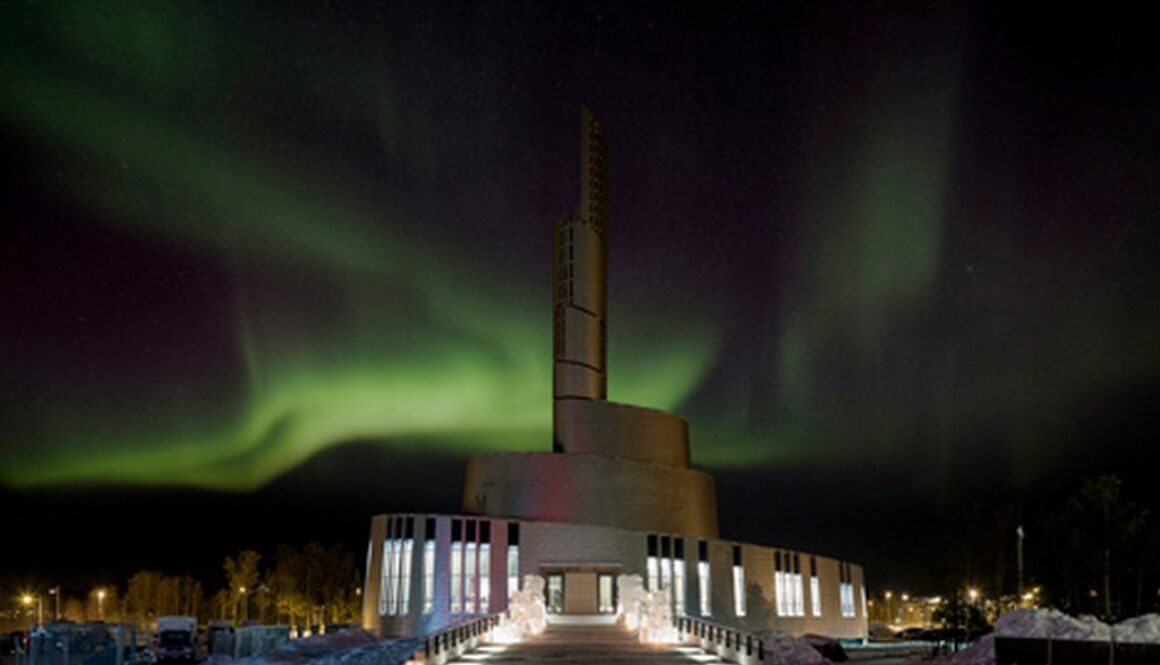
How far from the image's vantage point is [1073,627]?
80.2 ft

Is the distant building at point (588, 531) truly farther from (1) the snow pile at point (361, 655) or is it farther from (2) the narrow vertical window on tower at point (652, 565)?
(1) the snow pile at point (361, 655)

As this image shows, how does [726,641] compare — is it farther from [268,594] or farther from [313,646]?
[268,594]

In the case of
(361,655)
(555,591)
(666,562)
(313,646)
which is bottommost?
(555,591)

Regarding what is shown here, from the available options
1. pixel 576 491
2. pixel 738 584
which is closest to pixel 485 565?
pixel 576 491

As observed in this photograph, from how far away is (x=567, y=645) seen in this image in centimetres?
3606

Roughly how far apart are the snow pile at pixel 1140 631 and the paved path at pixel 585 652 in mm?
10230

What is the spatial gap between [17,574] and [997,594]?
361 feet

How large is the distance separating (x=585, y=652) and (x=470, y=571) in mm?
43120

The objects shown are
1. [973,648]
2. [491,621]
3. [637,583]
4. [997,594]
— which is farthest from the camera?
[997,594]

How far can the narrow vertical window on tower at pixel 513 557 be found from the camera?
75.8 metres

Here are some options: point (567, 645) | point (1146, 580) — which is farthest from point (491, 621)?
point (1146, 580)

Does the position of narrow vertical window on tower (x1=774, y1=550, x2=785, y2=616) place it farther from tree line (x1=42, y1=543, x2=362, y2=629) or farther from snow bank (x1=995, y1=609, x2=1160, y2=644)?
snow bank (x1=995, y1=609, x2=1160, y2=644)

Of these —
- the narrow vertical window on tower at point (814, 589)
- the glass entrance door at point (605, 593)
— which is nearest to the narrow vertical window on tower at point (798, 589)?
the narrow vertical window on tower at point (814, 589)

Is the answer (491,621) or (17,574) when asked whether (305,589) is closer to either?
(17,574)
